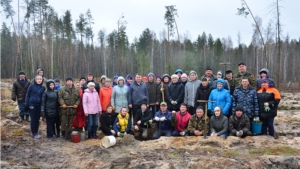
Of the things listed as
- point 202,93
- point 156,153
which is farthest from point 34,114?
point 202,93

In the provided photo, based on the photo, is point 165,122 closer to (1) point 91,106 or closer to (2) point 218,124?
(2) point 218,124

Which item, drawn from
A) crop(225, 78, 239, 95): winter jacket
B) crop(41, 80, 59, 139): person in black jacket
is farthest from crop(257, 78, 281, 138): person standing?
crop(41, 80, 59, 139): person in black jacket

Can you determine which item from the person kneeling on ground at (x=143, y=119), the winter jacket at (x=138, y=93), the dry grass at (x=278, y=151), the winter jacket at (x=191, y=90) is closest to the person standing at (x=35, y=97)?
the winter jacket at (x=138, y=93)

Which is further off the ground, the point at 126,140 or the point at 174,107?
the point at 174,107

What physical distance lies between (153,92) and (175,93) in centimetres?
81

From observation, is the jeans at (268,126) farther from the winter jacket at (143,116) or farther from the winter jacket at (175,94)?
the winter jacket at (143,116)

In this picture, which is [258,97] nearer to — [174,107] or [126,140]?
[174,107]

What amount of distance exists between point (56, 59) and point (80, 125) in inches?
1351

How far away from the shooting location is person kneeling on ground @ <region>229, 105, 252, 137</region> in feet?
21.5

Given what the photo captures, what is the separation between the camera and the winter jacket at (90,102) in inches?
280

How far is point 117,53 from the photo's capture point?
1816 inches

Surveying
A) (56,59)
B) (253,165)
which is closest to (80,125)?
(253,165)

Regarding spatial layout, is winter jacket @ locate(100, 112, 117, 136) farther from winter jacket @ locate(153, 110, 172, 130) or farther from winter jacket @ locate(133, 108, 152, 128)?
winter jacket @ locate(153, 110, 172, 130)

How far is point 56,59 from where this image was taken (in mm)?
39188
